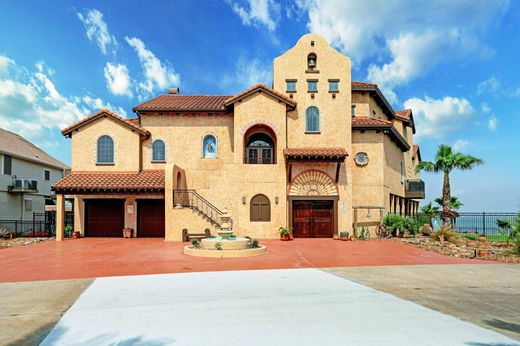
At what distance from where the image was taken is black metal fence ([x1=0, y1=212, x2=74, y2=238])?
2738 centimetres

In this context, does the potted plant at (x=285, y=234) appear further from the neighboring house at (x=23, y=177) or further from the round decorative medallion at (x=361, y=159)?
the neighboring house at (x=23, y=177)

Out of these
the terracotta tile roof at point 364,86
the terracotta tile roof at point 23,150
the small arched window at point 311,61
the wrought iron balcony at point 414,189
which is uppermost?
the small arched window at point 311,61

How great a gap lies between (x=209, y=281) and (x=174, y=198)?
13.8 meters

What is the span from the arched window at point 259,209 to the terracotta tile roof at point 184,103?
753cm

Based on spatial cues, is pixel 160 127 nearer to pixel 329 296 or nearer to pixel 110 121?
pixel 110 121

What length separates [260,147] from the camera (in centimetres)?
2544

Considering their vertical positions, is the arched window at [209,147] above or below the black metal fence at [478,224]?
above

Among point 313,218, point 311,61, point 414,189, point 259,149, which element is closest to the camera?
point 313,218

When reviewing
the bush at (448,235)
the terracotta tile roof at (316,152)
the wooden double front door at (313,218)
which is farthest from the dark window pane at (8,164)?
the bush at (448,235)

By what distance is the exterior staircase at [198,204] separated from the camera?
75.0 feet

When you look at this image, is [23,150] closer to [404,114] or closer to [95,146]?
[95,146]

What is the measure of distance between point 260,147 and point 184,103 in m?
7.45

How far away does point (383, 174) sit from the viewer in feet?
81.9

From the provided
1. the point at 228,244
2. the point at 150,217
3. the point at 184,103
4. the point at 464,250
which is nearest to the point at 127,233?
the point at 150,217
